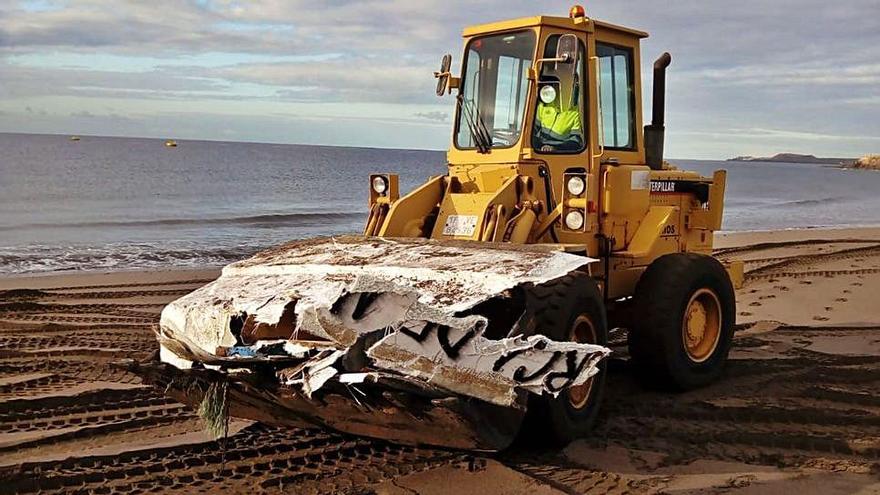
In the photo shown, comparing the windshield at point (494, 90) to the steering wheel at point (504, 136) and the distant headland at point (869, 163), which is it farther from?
the distant headland at point (869, 163)

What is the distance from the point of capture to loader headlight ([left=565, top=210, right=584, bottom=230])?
6.26 meters

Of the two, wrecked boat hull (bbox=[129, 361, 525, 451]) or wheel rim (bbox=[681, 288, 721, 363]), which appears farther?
wheel rim (bbox=[681, 288, 721, 363])

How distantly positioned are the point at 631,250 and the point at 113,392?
4.24 m

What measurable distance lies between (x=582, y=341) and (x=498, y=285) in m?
0.97

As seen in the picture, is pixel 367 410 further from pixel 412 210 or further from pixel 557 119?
pixel 557 119

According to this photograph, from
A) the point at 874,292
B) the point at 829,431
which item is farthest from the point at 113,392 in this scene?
the point at 874,292

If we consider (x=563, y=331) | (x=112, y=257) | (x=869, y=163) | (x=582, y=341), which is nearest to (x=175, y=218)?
(x=112, y=257)

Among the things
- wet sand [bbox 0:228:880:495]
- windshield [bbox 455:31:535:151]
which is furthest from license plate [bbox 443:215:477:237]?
wet sand [bbox 0:228:880:495]

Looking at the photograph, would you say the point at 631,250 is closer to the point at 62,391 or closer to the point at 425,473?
the point at 425,473

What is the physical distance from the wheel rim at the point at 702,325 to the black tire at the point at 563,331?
5.04 feet

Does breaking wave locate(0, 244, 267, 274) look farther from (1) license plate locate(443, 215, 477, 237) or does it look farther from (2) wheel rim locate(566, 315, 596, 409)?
(2) wheel rim locate(566, 315, 596, 409)

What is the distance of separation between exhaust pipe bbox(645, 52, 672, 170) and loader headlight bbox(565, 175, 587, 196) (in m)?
1.62

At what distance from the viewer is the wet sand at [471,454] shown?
4.97 meters

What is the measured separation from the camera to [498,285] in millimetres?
4840
